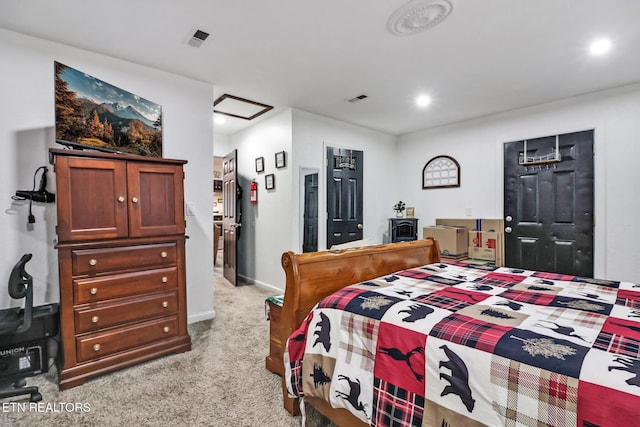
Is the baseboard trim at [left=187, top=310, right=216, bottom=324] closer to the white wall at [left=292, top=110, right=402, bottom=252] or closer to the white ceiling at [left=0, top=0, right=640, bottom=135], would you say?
the white wall at [left=292, top=110, right=402, bottom=252]

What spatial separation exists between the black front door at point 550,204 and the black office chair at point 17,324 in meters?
5.05

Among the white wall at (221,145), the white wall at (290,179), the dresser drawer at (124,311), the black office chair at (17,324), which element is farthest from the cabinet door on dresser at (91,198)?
the white wall at (221,145)

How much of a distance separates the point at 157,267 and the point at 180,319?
0.49m

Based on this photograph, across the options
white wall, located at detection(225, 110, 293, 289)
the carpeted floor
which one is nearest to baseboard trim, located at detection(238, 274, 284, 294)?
white wall, located at detection(225, 110, 293, 289)

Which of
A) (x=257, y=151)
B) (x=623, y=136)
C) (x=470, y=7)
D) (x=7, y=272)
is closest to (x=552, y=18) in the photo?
(x=470, y=7)

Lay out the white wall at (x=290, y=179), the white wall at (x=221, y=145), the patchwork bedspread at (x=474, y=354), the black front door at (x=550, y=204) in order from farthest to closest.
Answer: the white wall at (x=221, y=145) → the white wall at (x=290, y=179) → the black front door at (x=550, y=204) → the patchwork bedspread at (x=474, y=354)

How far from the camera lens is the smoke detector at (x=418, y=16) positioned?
6.59 feet

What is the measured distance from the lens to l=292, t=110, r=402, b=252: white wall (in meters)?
4.13

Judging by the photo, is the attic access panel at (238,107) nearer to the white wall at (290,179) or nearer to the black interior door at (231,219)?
the white wall at (290,179)

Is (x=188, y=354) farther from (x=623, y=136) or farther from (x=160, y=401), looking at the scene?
(x=623, y=136)

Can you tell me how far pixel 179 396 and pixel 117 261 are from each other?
1.06 meters

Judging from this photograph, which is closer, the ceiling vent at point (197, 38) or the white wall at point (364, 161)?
the ceiling vent at point (197, 38)

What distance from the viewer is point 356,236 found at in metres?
4.84

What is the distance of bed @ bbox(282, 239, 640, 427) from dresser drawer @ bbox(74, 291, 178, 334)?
1.24 meters
